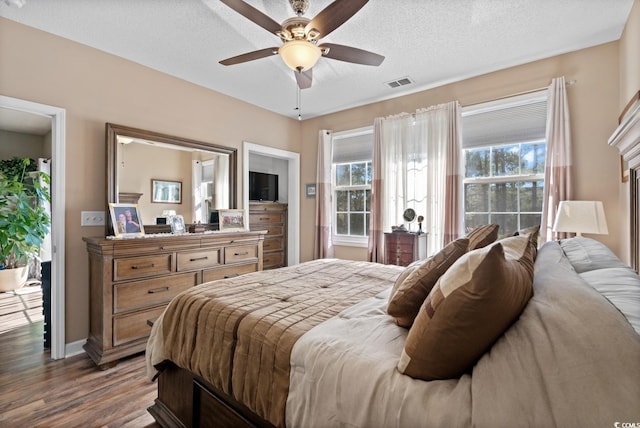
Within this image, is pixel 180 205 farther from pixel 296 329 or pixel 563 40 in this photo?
pixel 563 40

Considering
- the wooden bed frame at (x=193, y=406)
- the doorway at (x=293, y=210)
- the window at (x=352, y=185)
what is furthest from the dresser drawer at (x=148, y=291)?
the window at (x=352, y=185)

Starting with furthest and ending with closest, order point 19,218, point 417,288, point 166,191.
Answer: point 19,218, point 166,191, point 417,288

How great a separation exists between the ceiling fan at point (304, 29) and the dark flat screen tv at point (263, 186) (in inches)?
105

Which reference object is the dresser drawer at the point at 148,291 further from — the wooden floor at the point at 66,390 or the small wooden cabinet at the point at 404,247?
the small wooden cabinet at the point at 404,247

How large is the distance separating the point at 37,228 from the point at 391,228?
203 inches

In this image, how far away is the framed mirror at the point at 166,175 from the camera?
2.89 metres

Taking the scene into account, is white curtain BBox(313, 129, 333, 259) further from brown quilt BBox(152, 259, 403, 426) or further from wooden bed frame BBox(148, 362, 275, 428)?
wooden bed frame BBox(148, 362, 275, 428)

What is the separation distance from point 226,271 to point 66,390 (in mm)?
1575

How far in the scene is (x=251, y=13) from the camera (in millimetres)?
1805

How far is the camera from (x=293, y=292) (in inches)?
65.7

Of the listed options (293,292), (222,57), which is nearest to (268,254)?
(222,57)

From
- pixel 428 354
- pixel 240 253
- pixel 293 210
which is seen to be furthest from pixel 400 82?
pixel 428 354

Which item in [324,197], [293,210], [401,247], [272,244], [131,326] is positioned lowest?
[131,326]

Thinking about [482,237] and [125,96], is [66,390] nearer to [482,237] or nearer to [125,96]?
[125,96]
